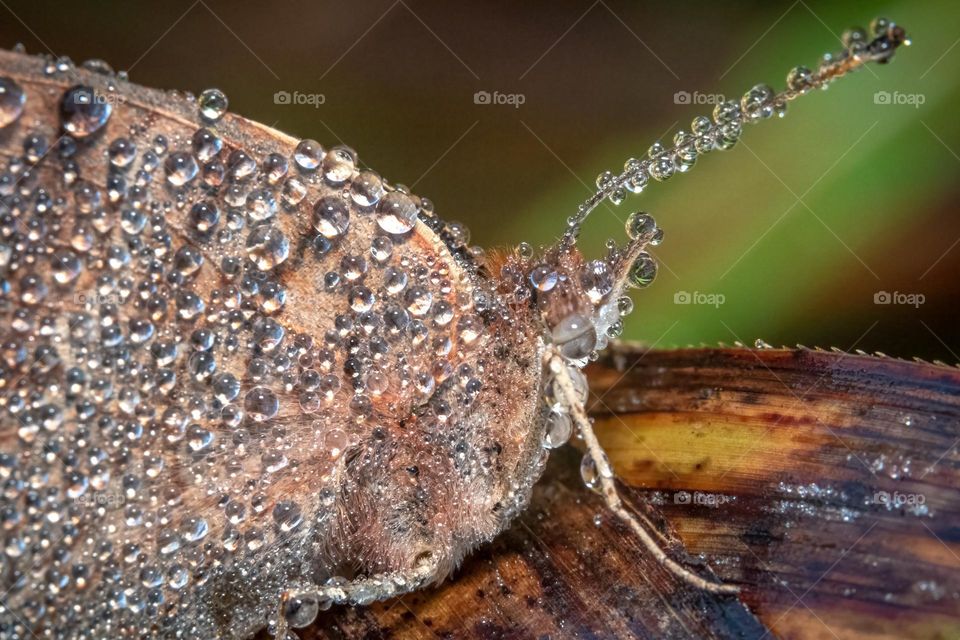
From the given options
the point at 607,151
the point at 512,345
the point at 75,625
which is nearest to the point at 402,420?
the point at 512,345

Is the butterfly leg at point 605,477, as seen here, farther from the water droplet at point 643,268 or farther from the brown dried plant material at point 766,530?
the water droplet at point 643,268

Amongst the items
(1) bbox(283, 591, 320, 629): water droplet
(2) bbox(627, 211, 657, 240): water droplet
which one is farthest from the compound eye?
(1) bbox(283, 591, 320, 629): water droplet

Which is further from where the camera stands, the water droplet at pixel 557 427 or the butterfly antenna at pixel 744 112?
the water droplet at pixel 557 427

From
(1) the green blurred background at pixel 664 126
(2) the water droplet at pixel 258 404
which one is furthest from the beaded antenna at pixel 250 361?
(1) the green blurred background at pixel 664 126

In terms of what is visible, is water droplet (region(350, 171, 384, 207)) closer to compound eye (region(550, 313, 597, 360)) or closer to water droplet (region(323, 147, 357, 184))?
water droplet (region(323, 147, 357, 184))

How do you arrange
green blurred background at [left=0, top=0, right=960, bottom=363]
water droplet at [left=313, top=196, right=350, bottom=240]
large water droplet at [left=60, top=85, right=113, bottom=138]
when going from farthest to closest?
green blurred background at [left=0, top=0, right=960, bottom=363]
water droplet at [left=313, top=196, right=350, bottom=240]
large water droplet at [left=60, top=85, right=113, bottom=138]

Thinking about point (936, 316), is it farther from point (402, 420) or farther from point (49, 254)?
point (49, 254)
